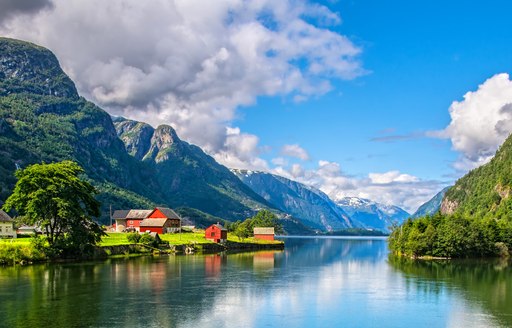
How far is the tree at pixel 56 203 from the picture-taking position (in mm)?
89000

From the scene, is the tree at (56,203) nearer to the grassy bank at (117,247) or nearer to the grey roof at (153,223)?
the grassy bank at (117,247)

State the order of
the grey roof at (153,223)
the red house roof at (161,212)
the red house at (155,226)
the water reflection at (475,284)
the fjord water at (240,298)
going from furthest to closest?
the red house roof at (161,212) → the grey roof at (153,223) → the red house at (155,226) → the water reflection at (475,284) → the fjord water at (240,298)

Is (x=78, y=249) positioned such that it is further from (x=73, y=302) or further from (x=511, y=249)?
(x=511, y=249)

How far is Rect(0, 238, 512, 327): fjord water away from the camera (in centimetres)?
4209

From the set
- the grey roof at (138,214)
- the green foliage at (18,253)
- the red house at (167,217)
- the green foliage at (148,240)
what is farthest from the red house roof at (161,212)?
the green foliage at (18,253)

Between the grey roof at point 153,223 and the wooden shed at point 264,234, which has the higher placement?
the grey roof at point 153,223

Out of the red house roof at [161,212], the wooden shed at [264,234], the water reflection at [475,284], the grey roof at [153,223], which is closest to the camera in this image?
the water reflection at [475,284]

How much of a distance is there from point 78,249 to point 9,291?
4276 cm

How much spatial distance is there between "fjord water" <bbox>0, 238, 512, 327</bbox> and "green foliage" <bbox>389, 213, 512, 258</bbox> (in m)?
42.7

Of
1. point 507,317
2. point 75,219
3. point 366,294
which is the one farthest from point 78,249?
point 507,317

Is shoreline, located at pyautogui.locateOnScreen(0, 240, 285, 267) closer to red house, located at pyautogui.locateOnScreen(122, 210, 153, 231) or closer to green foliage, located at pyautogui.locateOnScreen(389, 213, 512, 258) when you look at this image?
red house, located at pyautogui.locateOnScreen(122, 210, 153, 231)

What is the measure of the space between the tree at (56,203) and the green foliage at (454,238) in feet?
263

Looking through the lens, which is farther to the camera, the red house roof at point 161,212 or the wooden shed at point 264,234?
the wooden shed at point 264,234

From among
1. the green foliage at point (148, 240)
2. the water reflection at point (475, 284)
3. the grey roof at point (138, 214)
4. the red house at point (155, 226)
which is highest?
the grey roof at point (138, 214)
